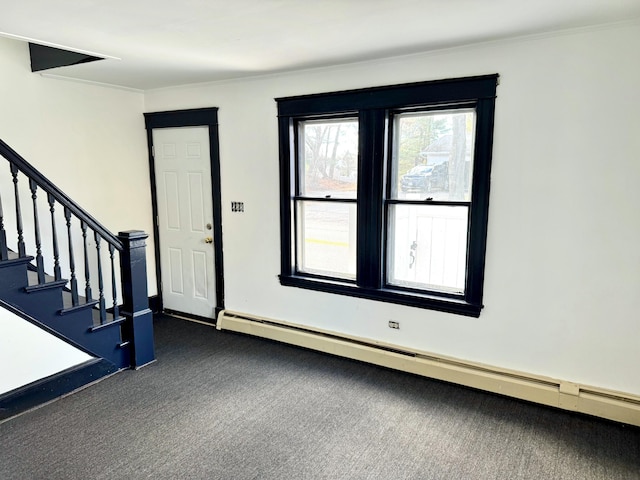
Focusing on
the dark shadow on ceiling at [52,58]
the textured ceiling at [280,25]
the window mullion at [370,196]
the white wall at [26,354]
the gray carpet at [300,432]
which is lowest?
the gray carpet at [300,432]

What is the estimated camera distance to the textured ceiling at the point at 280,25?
2072 millimetres

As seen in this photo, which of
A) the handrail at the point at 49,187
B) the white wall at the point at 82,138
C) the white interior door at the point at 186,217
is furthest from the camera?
the white interior door at the point at 186,217

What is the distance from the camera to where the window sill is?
306 cm

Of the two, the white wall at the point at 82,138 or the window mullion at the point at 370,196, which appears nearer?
the window mullion at the point at 370,196

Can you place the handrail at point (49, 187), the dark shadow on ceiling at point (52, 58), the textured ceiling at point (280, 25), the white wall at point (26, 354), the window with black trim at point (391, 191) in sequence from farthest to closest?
the dark shadow on ceiling at point (52, 58)
the window with black trim at point (391, 191)
the white wall at point (26, 354)
the handrail at point (49, 187)
the textured ceiling at point (280, 25)

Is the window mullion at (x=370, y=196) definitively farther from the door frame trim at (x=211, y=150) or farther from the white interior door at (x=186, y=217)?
the white interior door at (x=186, y=217)

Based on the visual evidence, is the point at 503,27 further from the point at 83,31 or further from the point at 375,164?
the point at 83,31

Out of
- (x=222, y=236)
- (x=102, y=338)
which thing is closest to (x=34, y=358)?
(x=102, y=338)

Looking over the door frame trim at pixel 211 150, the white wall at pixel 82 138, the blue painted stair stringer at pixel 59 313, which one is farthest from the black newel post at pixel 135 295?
the white wall at pixel 82 138

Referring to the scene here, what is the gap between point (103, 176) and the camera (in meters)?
4.14

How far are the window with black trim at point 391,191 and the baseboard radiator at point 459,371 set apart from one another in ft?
1.30

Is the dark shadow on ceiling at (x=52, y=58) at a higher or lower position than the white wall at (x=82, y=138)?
higher

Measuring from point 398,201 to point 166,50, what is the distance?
191cm

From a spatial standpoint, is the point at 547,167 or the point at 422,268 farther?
the point at 422,268
